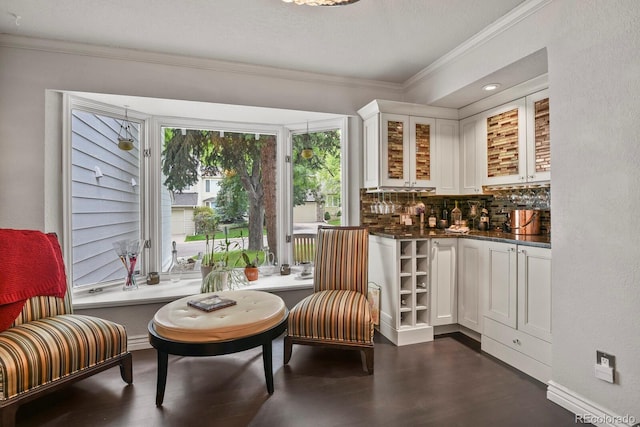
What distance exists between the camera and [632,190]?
5.58 ft

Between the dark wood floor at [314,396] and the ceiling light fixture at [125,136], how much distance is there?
1900 millimetres

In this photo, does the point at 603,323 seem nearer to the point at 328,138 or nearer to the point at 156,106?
the point at 328,138

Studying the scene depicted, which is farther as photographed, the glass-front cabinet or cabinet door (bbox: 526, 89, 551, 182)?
the glass-front cabinet

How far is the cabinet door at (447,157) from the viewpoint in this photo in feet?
11.5

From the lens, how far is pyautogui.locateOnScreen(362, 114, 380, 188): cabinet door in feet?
10.8

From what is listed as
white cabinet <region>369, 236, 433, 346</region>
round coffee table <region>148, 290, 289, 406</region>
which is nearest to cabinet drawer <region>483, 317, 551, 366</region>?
white cabinet <region>369, 236, 433, 346</region>

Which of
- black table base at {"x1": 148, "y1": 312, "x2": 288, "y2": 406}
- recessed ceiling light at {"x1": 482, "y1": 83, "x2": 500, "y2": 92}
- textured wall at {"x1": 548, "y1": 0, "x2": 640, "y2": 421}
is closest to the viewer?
textured wall at {"x1": 548, "y1": 0, "x2": 640, "y2": 421}

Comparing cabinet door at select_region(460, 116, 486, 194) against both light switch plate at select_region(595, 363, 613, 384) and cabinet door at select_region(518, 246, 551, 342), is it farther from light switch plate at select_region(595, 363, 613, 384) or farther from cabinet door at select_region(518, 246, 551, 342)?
light switch plate at select_region(595, 363, 613, 384)

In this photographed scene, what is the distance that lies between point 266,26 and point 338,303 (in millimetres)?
2153

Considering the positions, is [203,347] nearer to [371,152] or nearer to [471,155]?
[371,152]

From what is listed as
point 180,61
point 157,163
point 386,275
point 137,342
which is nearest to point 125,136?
point 157,163

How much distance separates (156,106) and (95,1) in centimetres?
105

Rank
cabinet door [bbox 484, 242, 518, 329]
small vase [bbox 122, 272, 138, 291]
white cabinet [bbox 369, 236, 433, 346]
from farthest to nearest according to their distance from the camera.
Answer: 1. small vase [bbox 122, 272, 138, 291]
2. white cabinet [bbox 369, 236, 433, 346]
3. cabinet door [bbox 484, 242, 518, 329]

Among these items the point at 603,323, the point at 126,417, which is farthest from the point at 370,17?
the point at 126,417
